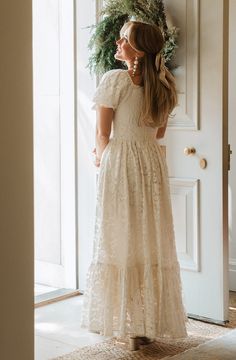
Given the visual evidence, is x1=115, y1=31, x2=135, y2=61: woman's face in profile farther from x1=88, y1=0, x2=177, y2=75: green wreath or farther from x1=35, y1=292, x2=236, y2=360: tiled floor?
x1=35, y1=292, x2=236, y2=360: tiled floor

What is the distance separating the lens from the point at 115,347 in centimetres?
354

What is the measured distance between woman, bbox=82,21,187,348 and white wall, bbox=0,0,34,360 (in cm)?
119

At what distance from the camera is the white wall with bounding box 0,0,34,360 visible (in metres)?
2.15

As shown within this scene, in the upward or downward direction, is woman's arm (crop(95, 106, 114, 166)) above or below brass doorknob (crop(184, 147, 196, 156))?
above

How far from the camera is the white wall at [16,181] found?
2154 millimetres

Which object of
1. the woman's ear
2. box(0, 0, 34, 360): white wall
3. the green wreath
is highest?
the green wreath

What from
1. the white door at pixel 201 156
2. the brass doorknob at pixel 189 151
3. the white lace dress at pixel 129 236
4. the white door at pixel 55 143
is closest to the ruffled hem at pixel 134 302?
the white lace dress at pixel 129 236

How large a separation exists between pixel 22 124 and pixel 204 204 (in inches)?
75.6

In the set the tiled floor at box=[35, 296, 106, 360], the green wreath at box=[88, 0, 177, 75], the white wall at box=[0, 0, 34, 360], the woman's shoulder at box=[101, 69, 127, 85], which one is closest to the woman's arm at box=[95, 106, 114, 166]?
the woman's shoulder at box=[101, 69, 127, 85]

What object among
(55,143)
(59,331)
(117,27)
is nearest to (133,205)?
(59,331)

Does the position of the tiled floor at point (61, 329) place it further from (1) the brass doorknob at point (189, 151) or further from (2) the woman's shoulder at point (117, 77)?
(2) the woman's shoulder at point (117, 77)

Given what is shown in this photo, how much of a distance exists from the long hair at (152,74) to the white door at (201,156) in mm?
469

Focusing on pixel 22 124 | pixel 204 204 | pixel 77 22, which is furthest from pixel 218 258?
pixel 22 124

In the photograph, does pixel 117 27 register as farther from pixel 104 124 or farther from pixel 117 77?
pixel 104 124
